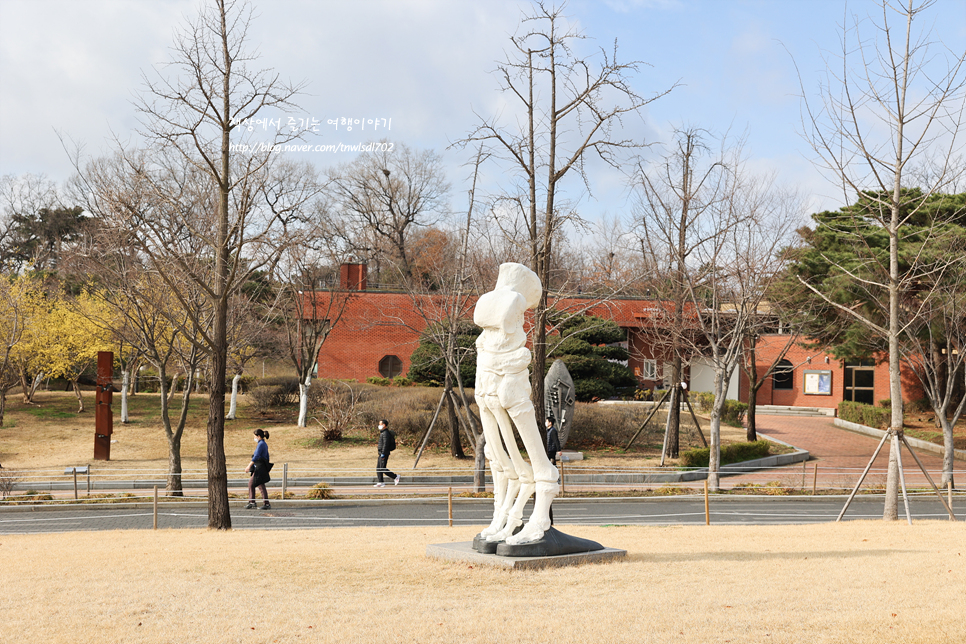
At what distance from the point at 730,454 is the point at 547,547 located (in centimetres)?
1847

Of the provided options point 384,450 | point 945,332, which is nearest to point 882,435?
point 945,332

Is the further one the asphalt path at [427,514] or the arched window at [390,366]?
the arched window at [390,366]

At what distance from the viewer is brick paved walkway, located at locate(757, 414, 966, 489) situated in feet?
74.7

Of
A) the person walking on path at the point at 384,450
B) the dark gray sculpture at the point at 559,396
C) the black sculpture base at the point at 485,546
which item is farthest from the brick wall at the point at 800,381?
the black sculpture base at the point at 485,546

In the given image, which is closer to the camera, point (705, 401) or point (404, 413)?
point (404, 413)

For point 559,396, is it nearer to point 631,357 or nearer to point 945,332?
point 945,332

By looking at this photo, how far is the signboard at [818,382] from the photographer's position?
43.3 metres

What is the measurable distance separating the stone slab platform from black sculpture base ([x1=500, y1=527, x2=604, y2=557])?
0.26 feet

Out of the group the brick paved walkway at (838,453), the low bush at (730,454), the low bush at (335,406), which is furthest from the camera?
the low bush at (335,406)

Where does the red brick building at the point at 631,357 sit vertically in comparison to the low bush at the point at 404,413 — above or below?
above

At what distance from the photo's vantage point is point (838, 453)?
29.1 m

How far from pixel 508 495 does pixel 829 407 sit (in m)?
38.5

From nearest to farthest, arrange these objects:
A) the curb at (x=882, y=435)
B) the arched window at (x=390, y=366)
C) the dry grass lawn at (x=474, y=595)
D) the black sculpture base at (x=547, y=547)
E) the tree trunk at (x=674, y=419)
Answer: the dry grass lawn at (x=474, y=595) < the black sculpture base at (x=547, y=547) < the tree trunk at (x=674, y=419) < the curb at (x=882, y=435) < the arched window at (x=390, y=366)

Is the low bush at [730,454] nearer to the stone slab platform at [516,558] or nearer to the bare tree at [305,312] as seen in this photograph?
the bare tree at [305,312]
